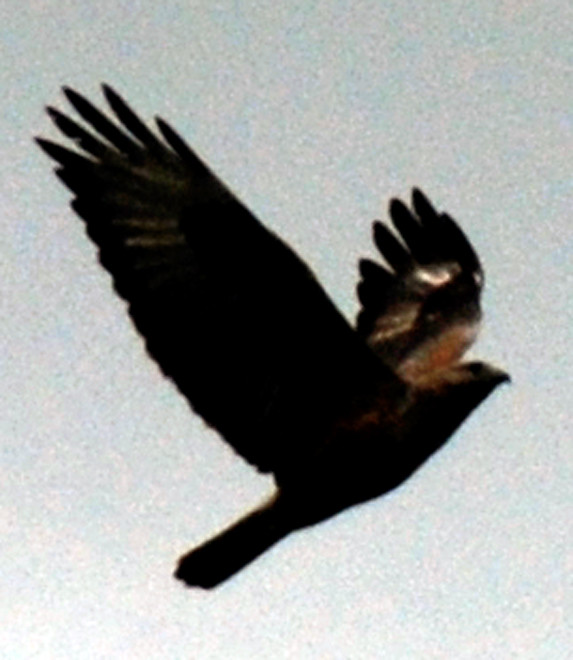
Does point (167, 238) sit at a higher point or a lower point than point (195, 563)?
higher

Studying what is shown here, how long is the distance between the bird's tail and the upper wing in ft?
0.99

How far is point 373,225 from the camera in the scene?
466 inches

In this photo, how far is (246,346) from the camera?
9.62 m

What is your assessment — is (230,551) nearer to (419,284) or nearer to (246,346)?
(246,346)

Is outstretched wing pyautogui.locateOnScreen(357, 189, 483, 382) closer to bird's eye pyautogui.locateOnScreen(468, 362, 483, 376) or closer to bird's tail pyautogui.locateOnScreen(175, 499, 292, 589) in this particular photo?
bird's eye pyautogui.locateOnScreen(468, 362, 483, 376)

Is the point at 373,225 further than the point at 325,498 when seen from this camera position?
Yes

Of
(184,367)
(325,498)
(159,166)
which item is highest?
(159,166)

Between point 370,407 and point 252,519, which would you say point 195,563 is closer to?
point 252,519

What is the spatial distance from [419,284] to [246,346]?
7.30 ft

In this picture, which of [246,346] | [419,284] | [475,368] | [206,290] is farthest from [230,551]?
[419,284]

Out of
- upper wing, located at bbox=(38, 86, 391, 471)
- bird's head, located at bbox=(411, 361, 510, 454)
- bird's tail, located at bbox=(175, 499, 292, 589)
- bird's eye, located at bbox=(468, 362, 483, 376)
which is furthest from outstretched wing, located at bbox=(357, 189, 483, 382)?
bird's tail, located at bbox=(175, 499, 292, 589)

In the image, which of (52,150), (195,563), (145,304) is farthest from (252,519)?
(52,150)

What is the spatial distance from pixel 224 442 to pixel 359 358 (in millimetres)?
639

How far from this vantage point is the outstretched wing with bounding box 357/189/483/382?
1119 cm
